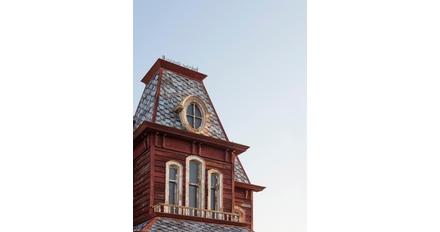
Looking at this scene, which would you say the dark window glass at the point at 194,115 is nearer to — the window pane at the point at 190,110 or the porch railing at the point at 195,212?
the window pane at the point at 190,110

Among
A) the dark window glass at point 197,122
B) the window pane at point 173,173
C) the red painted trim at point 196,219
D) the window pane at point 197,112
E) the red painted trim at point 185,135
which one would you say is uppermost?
the window pane at point 197,112

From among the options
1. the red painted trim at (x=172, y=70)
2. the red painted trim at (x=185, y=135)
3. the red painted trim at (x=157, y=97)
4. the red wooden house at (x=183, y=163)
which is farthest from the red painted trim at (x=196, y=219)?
A: the red painted trim at (x=172, y=70)

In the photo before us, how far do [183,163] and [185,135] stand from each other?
17cm

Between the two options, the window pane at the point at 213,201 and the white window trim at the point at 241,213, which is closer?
the window pane at the point at 213,201

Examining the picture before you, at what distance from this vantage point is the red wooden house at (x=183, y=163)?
3.69 m

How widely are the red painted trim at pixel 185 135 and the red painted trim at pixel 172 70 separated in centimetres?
31

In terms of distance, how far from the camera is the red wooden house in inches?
145
